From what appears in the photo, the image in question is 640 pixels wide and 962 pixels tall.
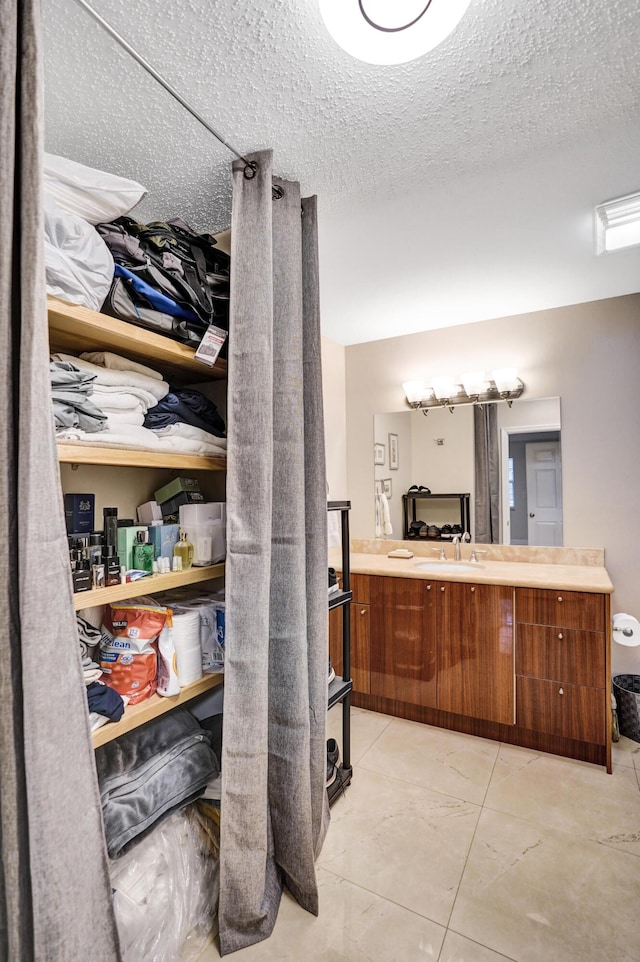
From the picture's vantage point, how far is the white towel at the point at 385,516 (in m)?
3.30

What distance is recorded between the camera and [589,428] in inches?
107

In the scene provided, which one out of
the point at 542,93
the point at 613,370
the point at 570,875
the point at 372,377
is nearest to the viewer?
the point at 542,93

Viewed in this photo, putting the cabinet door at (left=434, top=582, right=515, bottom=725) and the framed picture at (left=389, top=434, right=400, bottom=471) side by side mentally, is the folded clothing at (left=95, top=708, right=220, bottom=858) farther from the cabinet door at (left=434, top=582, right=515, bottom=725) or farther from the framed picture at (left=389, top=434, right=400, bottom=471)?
the framed picture at (left=389, top=434, right=400, bottom=471)

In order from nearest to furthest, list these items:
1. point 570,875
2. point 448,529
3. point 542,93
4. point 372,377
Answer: point 542,93 → point 570,875 → point 448,529 → point 372,377

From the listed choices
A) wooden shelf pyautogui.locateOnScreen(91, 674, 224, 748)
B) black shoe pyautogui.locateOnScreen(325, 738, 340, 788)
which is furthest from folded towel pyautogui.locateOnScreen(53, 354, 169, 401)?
black shoe pyautogui.locateOnScreen(325, 738, 340, 788)

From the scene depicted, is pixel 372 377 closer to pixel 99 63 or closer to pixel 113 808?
pixel 99 63

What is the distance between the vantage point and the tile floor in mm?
1354

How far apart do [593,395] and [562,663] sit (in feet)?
5.00

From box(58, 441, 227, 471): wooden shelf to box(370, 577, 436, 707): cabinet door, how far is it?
1.46 m

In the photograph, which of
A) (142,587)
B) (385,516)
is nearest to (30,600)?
(142,587)

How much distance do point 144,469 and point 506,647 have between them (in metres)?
1.95

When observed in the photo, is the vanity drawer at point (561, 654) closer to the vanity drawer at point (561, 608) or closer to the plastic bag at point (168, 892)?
the vanity drawer at point (561, 608)

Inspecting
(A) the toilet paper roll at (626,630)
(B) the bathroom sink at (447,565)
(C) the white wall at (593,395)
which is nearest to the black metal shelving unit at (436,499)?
(B) the bathroom sink at (447,565)

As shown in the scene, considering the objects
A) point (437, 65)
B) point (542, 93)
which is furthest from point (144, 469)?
point (542, 93)
